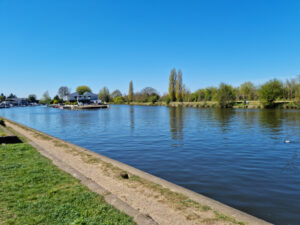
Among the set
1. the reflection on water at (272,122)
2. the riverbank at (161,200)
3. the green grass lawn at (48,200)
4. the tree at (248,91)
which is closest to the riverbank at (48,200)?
the green grass lawn at (48,200)

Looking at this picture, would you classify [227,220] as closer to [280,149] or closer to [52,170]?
[52,170]

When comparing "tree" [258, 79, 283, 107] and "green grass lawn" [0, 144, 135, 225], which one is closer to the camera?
"green grass lawn" [0, 144, 135, 225]

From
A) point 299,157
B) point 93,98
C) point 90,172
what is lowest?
point 299,157

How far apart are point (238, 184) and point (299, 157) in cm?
672

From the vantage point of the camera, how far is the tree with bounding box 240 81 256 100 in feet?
314

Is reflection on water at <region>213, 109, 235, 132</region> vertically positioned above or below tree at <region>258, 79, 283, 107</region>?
below

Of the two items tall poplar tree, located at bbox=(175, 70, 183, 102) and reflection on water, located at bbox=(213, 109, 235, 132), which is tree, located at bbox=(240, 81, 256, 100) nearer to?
tall poplar tree, located at bbox=(175, 70, 183, 102)

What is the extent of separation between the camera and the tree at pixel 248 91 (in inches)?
3767

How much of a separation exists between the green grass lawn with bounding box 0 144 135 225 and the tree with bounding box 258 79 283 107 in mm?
68389

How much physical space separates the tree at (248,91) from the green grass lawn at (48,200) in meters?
99.9

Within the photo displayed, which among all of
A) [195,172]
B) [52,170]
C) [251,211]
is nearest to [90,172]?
[52,170]

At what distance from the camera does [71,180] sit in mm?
6914

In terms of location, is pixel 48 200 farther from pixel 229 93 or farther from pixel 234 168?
pixel 229 93

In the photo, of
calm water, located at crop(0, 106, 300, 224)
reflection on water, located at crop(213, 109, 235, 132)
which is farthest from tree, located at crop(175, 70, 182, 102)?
calm water, located at crop(0, 106, 300, 224)
